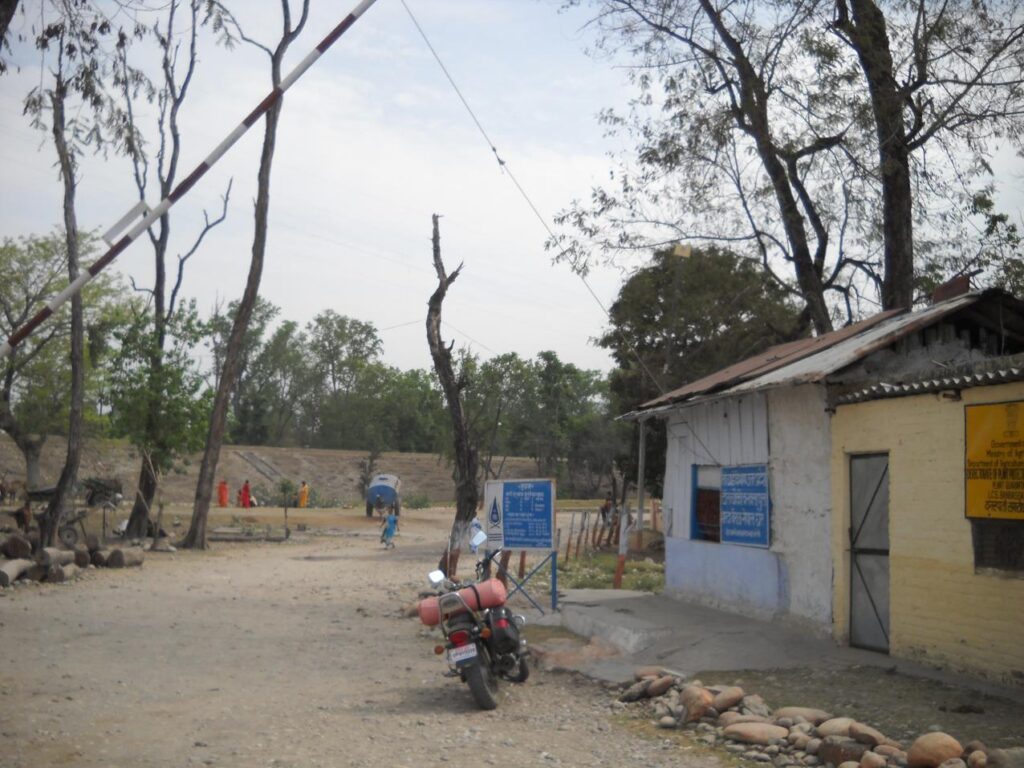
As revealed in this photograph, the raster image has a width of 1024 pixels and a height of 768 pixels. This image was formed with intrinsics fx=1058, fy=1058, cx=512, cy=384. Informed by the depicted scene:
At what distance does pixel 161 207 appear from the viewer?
6.71 meters

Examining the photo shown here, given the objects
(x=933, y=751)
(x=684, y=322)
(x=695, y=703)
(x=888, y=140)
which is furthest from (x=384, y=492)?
(x=933, y=751)

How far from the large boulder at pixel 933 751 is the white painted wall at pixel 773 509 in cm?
486

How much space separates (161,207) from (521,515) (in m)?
8.97

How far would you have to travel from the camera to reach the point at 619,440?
61812 millimetres

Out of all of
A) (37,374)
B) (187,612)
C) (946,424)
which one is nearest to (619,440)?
(37,374)

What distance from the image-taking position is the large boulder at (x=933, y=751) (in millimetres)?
6695

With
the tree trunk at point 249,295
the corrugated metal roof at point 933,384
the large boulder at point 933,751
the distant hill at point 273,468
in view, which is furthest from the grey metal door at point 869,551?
the distant hill at point 273,468

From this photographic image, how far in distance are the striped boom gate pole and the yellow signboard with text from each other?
6286 mm

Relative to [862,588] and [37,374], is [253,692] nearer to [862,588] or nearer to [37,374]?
[862,588]

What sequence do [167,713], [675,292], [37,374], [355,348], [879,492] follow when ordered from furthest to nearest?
[355,348] < [37,374] < [675,292] < [879,492] < [167,713]

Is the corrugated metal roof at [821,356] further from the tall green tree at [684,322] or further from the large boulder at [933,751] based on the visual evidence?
the tall green tree at [684,322]

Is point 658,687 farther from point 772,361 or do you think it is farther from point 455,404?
point 455,404

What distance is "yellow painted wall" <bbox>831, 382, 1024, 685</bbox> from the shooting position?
918cm

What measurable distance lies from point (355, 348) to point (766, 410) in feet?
258
